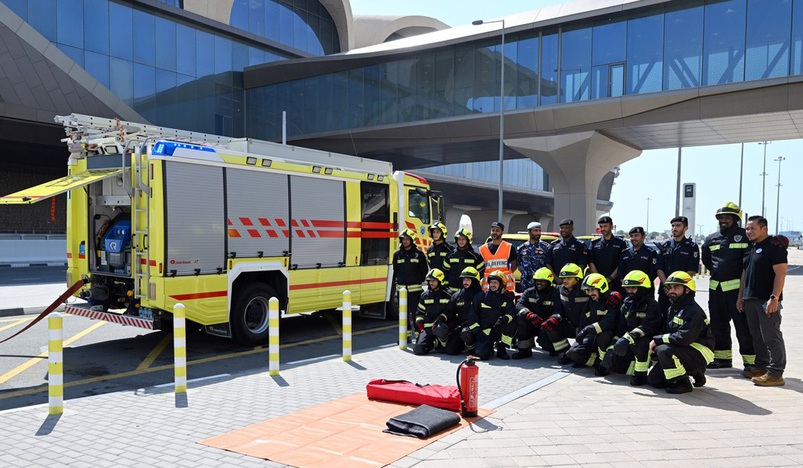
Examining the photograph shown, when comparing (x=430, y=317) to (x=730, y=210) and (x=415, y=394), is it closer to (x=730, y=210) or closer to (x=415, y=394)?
(x=415, y=394)

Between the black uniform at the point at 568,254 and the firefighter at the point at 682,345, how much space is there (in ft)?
7.55

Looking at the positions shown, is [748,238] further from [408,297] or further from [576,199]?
[576,199]

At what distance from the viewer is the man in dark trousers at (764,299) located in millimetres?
6891

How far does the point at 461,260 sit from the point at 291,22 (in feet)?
127

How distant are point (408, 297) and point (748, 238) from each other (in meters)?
4.92

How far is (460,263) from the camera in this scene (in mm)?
9430

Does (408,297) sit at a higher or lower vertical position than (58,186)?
lower

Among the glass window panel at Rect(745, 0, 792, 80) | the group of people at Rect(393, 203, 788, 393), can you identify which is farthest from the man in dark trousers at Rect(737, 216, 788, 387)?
the glass window panel at Rect(745, 0, 792, 80)

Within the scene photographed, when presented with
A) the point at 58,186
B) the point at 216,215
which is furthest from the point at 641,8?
the point at 58,186

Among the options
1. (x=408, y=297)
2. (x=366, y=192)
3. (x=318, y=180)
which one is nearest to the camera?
(x=408, y=297)

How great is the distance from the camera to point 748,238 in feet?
24.1

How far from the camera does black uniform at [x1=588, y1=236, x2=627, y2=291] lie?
29.1 feet

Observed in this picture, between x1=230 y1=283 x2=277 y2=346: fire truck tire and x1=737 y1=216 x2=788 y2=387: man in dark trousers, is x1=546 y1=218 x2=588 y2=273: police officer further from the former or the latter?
x1=230 y1=283 x2=277 y2=346: fire truck tire

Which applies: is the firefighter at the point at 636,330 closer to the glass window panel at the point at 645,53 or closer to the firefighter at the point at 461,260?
the firefighter at the point at 461,260
